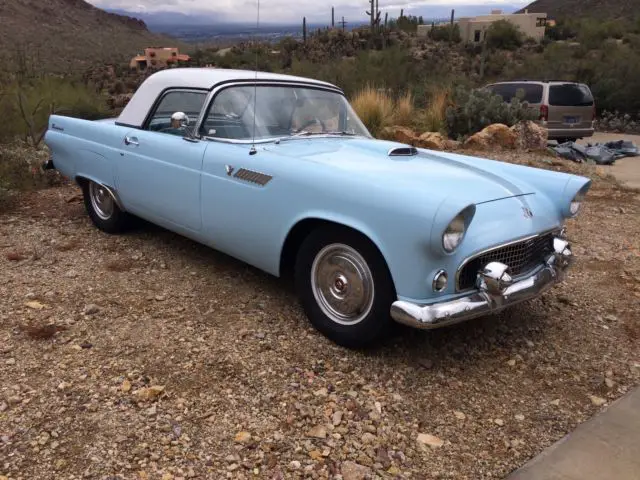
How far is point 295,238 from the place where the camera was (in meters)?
3.34

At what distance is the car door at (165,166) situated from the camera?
3.81 metres

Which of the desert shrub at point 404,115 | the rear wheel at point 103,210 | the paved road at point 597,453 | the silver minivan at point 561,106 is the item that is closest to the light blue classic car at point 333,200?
the rear wheel at point 103,210

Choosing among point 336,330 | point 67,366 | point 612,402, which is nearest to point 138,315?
point 67,366

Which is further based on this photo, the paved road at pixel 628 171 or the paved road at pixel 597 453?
the paved road at pixel 628 171

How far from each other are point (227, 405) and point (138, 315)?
3.76 feet

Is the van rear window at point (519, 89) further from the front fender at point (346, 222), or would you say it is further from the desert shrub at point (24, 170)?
the front fender at point (346, 222)

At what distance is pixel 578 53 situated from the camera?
26.2 metres

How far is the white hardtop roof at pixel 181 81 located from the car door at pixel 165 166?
0.23 feet

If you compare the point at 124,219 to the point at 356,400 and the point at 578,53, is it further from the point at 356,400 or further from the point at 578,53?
the point at 578,53

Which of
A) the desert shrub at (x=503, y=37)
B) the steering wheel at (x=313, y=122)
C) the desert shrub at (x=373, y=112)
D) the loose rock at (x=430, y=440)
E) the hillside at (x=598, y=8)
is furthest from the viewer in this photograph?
the hillside at (x=598, y=8)

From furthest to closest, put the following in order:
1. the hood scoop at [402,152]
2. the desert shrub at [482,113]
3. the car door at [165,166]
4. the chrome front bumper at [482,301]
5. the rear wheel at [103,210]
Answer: the desert shrub at [482,113] → the rear wheel at [103,210] → the car door at [165,166] → the hood scoop at [402,152] → the chrome front bumper at [482,301]

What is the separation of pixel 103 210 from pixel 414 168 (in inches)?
121

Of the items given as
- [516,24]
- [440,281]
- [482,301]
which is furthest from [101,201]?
[516,24]

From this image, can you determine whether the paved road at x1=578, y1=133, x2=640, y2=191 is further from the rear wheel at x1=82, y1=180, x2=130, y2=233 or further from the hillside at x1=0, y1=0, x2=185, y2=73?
the hillside at x1=0, y1=0, x2=185, y2=73
